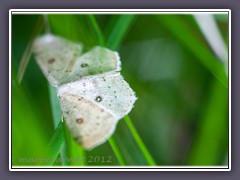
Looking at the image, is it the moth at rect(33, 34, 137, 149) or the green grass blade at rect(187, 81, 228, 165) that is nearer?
the moth at rect(33, 34, 137, 149)

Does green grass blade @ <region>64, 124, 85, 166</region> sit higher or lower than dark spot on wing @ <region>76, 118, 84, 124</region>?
lower

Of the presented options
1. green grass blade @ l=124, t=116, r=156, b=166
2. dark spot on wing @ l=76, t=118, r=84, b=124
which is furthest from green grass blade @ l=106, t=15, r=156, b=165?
dark spot on wing @ l=76, t=118, r=84, b=124

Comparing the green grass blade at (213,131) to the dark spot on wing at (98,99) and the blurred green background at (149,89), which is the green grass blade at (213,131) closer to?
the blurred green background at (149,89)

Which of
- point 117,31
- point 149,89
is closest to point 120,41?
point 117,31

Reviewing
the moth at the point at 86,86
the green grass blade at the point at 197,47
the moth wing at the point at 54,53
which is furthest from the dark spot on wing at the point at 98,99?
the green grass blade at the point at 197,47

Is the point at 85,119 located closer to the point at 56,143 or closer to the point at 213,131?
the point at 56,143

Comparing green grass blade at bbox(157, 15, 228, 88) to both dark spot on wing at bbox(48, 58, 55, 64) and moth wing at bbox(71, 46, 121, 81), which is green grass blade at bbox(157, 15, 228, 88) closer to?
moth wing at bbox(71, 46, 121, 81)
